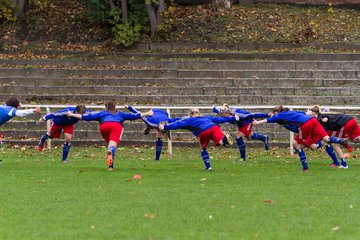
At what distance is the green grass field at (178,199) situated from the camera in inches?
463

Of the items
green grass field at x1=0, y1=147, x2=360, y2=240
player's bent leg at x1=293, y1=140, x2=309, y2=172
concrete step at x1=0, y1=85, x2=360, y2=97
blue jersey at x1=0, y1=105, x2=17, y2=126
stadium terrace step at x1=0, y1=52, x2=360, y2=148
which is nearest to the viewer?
green grass field at x1=0, y1=147, x2=360, y2=240

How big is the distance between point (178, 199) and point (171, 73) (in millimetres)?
14837

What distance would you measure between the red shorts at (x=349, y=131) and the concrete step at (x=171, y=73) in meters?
7.67

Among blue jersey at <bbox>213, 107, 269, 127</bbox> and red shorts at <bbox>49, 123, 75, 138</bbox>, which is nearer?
blue jersey at <bbox>213, 107, 269, 127</bbox>

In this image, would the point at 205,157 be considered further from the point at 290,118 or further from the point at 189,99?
the point at 189,99

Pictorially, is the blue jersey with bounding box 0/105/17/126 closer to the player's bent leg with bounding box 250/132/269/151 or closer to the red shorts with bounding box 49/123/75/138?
the red shorts with bounding box 49/123/75/138

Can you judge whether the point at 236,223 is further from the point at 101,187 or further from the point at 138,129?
the point at 138,129

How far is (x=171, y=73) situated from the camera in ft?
95.9

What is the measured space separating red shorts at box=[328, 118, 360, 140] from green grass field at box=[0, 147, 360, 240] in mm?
677

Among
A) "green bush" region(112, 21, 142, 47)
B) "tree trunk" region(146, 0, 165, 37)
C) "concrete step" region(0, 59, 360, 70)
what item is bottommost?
"concrete step" region(0, 59, 360, 70)

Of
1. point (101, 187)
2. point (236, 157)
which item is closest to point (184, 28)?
point (236, 157)

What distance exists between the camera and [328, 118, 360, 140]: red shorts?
20.5 metres

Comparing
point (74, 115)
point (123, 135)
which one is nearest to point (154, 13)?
point (123, 135)

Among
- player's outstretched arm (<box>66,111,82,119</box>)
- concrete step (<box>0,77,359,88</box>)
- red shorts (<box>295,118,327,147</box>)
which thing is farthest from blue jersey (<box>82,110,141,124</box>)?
concrete step (<box>0,77,359,88</box>)
